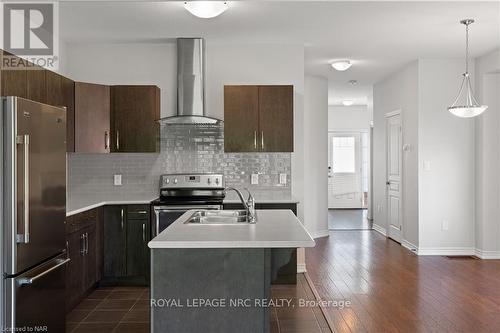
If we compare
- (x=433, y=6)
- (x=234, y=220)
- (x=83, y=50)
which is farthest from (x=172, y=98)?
(x=433, y=6)

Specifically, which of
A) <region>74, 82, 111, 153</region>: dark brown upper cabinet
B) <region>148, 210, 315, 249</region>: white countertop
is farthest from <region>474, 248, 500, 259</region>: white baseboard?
<region>74, 82, 111, 153</region>: dark brown upper cabinet

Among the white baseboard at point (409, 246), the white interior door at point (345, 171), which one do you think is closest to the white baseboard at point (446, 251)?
the white baseboard at point (409, 246)

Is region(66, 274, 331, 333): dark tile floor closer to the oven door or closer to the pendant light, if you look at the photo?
the oven door

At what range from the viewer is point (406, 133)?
267 inches

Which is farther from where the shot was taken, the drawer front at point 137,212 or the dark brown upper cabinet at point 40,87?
the drawer front at point 137,212

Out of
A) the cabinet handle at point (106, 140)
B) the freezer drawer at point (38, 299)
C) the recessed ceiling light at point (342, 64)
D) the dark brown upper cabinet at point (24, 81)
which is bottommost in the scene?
the freezer drawer at point (38, 299)

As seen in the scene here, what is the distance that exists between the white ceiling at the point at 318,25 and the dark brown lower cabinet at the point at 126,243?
1846 millimetres

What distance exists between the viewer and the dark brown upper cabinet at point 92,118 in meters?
4.70

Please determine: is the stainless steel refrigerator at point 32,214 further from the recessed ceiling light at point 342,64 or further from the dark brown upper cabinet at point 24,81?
the recessed ceiling light at point 342,64

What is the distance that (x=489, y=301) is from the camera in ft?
13.8

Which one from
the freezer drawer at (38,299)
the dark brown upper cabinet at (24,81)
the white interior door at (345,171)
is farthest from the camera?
the white interior door at (345,171)

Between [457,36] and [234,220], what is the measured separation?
3.43 metres

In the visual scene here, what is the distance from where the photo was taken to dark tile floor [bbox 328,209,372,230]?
882cm

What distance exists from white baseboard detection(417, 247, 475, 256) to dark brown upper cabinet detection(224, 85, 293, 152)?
8.34 ft
